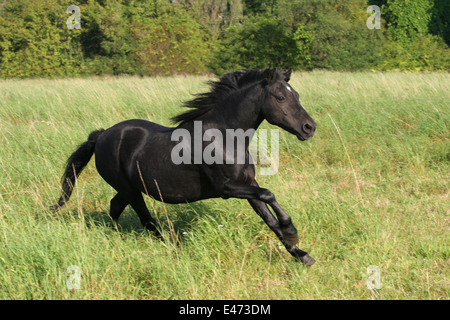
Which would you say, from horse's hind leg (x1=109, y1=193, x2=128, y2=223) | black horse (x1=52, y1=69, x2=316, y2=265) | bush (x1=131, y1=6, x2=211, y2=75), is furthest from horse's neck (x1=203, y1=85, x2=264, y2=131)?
bush (x1=131, y1=6, x2=211, y2=75)

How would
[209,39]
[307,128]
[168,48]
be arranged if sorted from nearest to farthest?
[307,128], [168,48], [209,39]

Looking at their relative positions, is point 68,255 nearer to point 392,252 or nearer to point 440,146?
point 392,252

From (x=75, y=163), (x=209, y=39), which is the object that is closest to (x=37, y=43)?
(x=209, y=39)

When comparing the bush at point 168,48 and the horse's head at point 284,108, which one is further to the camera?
the bush at point 168,48

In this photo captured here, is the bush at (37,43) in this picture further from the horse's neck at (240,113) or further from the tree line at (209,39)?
the horse's neck at (240,113)

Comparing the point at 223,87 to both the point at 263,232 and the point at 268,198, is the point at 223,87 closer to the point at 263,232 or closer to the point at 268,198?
the point at 268,198

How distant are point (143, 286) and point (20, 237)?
3.18 ft

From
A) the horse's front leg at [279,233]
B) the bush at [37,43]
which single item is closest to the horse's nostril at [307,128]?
the horse's front leg at [279,233]

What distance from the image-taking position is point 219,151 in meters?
3.33

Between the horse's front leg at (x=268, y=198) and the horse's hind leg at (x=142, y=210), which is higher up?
the horse's front leg at (x=268, y=198)

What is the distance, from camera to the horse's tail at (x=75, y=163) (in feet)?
14.2

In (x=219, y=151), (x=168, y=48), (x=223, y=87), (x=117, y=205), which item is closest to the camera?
(x=219, y=151)

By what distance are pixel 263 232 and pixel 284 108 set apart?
1103 millimetres

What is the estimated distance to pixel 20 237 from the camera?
10.8ft
